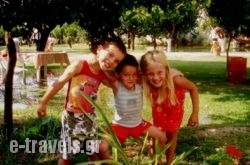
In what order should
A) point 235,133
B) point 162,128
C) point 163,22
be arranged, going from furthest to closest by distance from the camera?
point 163,22 < point 235,133 < point 162,128

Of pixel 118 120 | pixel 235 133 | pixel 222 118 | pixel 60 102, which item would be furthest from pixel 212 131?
pixel 60 102

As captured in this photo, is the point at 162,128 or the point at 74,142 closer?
the point at 74,142

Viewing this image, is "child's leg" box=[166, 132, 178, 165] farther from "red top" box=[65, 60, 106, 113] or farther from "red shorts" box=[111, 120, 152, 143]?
"red top" box=[65, 60, 106, 113]

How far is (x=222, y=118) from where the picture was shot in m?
9.78

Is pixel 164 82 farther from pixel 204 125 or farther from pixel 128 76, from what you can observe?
pixel 204 125

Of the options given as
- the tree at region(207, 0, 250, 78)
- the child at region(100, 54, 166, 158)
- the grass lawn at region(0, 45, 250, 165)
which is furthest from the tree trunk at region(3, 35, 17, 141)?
the tree at region(207, 0, 250, 78)

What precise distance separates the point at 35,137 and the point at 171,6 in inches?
305

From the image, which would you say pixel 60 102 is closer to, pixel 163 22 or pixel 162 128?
pixel 162 128

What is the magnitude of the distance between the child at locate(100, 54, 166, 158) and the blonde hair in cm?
7

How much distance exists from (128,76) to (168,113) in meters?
0.65

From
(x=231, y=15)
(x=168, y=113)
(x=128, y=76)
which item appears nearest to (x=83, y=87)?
(x=128, y=76)

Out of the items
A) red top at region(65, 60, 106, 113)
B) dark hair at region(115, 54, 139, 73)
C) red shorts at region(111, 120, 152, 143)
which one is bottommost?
red shorts at region(111, 120, 152, 143)

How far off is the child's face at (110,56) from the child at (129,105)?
0.15 metres

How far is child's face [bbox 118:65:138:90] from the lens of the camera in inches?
178
